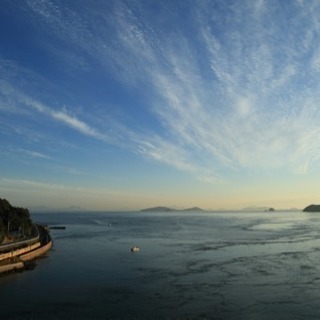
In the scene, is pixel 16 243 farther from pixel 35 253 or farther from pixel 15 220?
pixel 15 220

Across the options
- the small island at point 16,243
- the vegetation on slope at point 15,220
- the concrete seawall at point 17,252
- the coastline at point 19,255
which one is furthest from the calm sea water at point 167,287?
the vegetation on slope at point 15,220

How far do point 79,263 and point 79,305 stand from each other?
25330 mm

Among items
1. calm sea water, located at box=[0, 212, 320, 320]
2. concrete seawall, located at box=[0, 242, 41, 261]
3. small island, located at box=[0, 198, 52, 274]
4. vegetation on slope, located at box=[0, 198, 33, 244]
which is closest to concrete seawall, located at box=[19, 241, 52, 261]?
small island, located at box=[0, 198, 52, 274]

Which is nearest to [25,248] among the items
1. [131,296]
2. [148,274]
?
[148,274]

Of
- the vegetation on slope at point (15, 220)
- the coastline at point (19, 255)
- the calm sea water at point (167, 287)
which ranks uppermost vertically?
the vegetation on slope at point (15, 220)

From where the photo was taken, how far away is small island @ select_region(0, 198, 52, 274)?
53.5 meters

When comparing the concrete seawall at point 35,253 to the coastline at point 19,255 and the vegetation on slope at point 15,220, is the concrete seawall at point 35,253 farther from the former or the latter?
the vegetation on slope at point 15,220

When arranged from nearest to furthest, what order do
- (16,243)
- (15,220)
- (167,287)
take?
(167,287) → (16,243) → (15,220)

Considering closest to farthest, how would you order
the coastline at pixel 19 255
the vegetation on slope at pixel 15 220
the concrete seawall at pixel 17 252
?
the coastline at pixel 19 255 → the concrete seawall at pixel 17 252 → the vegetation on slope at pixel 15 220

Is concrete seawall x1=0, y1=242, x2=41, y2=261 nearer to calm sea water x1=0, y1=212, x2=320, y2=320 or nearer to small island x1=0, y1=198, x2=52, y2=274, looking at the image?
small island x1=0, y1=198, x2=52, y2=274

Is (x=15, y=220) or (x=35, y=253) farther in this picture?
(x=15, y=220)

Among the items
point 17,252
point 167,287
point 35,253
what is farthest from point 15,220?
point 167,287

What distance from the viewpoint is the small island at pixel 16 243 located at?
175 feet

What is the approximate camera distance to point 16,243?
65.9 meters
